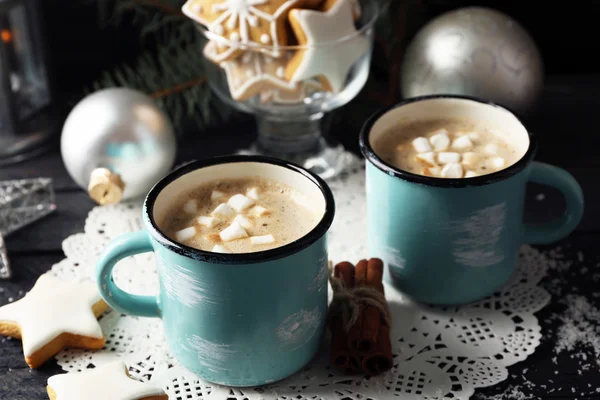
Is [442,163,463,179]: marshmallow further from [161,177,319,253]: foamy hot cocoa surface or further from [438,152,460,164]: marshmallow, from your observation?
[161,177,319,253]: foamy hot cocoa surface

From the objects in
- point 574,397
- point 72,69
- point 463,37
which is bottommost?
point 574,397

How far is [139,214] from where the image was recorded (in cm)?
118

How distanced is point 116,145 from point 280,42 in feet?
0.89

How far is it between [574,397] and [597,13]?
0.80 m

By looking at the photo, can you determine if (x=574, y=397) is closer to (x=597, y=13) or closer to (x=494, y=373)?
(x=494, y=373)

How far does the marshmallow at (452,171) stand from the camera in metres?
0.96

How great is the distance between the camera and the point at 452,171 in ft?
3.16

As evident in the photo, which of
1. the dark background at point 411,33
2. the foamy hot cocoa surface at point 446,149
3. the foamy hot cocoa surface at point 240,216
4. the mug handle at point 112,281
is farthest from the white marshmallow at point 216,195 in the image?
the dark background at point 411,33

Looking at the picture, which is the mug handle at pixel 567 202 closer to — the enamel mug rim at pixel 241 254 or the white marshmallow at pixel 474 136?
the white marshmallow at pixel 474 136

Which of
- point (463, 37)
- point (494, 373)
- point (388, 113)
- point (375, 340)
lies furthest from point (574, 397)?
point (463, 37)

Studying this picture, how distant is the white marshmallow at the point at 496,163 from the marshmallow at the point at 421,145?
8 centimetres

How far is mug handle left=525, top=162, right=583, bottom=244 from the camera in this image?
98 cm

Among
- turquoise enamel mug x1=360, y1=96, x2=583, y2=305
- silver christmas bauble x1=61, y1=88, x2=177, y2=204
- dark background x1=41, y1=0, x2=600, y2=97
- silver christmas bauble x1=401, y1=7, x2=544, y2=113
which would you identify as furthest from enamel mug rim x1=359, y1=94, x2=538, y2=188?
dark background x1=41, y1=0, x2=600, y2=97

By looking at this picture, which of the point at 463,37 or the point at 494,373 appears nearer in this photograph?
the point at 494,373
